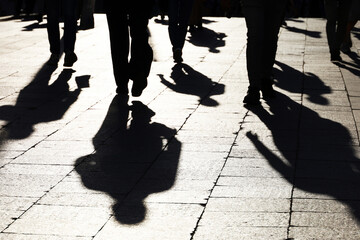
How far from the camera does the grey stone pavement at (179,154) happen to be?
5.03 meters

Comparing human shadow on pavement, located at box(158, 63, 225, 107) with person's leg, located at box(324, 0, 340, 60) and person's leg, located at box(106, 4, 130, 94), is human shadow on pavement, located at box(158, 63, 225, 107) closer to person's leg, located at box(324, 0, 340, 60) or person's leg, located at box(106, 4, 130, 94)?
person's leg, located at box(106, 4, 130, 94)

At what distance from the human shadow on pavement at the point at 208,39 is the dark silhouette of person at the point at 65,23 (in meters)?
2.54

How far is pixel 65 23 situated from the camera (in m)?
11.6

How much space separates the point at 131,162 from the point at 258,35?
112 inches

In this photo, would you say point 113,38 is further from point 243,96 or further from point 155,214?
point 155,214

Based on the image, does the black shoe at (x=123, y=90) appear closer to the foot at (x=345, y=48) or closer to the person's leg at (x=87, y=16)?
the foot at (x=345, y=48)

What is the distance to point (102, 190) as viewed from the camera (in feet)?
18.9

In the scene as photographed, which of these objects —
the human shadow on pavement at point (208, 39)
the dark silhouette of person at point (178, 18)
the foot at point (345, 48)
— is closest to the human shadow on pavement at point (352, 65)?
the foot at point (345, 48)

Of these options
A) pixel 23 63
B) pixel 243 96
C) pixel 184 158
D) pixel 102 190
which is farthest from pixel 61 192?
pixel 23 63

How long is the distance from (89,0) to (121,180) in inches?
436

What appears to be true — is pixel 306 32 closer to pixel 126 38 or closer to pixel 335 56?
pixel 335 56

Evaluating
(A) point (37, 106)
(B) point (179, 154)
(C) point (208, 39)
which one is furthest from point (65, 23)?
(B) point (179, 154)

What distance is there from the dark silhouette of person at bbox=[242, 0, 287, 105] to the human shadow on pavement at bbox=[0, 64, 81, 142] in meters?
1.79

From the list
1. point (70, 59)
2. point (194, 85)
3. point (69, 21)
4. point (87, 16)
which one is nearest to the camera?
point (194, 85)
